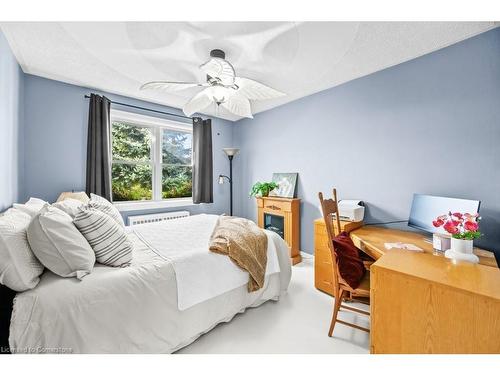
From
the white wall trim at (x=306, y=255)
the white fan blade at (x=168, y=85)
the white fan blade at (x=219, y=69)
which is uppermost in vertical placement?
the white fan blade at (x=219, y=69)

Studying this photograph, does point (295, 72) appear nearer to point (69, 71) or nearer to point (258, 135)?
point (258, 135)

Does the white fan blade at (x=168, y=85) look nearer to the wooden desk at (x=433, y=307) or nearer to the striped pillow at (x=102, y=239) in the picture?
the striped pillow at (x=102, y=239)

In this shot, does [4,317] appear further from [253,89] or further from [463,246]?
[463,246]

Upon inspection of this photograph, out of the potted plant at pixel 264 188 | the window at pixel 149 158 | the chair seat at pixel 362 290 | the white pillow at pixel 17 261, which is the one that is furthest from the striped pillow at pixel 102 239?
the potted plant at pixel 264 188

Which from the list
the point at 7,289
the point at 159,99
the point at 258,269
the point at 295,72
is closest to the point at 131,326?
the point at 7,289

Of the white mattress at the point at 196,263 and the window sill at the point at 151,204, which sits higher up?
the window sill at the point at 151,204

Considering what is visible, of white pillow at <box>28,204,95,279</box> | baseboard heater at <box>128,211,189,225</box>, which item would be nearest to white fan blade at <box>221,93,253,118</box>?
white pillow at <box>28,204,95,279</box>

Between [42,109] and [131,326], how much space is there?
2876 millimetres

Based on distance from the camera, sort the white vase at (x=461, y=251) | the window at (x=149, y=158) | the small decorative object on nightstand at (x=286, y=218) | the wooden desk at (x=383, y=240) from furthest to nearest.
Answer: the window at (x=149, y=158), the small decorative object on nightstand at (x=286, y=218), the wooden desk at (x=383, y=240), the white vase at (x=461, y=251)

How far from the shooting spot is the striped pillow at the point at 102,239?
1.34 metres

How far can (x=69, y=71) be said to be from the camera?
2.40 meters

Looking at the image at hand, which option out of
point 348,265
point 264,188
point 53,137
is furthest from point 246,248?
point 53,137

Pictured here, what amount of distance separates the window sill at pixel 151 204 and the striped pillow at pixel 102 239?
2.00m

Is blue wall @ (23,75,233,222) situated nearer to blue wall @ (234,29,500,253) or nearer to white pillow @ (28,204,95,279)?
white pillow @ (28,204,95,279)
